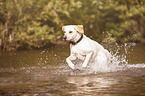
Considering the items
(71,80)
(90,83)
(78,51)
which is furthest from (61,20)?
(90,83)

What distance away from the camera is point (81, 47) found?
28.9 feet

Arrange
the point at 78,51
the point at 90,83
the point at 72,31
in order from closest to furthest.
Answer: the point at 90,83 → the point at 72,31 → the point at 78,51

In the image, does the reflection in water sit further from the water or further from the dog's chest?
the dog's chest

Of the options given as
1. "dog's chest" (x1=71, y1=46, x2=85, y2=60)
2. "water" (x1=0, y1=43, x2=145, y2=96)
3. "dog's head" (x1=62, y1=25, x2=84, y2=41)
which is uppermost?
"dog's head" (x1=62, y1=25, x2=84, y2=41)

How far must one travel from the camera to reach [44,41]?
18625mm

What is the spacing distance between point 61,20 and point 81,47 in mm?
12284

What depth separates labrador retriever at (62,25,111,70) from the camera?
8703mm

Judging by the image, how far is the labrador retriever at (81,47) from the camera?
28.6 ft

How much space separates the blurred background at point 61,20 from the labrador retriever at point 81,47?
8.44 metres

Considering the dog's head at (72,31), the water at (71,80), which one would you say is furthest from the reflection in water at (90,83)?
the dog's head at (72,31)

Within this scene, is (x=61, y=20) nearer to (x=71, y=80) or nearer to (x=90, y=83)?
(x=71, y=80)

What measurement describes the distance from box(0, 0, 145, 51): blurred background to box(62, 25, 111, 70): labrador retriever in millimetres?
8437

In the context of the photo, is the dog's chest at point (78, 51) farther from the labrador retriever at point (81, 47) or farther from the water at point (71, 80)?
the water at point (71, 80)

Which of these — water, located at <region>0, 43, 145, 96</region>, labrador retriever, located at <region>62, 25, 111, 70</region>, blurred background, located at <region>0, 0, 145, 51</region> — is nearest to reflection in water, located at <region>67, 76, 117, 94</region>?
water, located at <region>0, 43, 145, 96</region>
